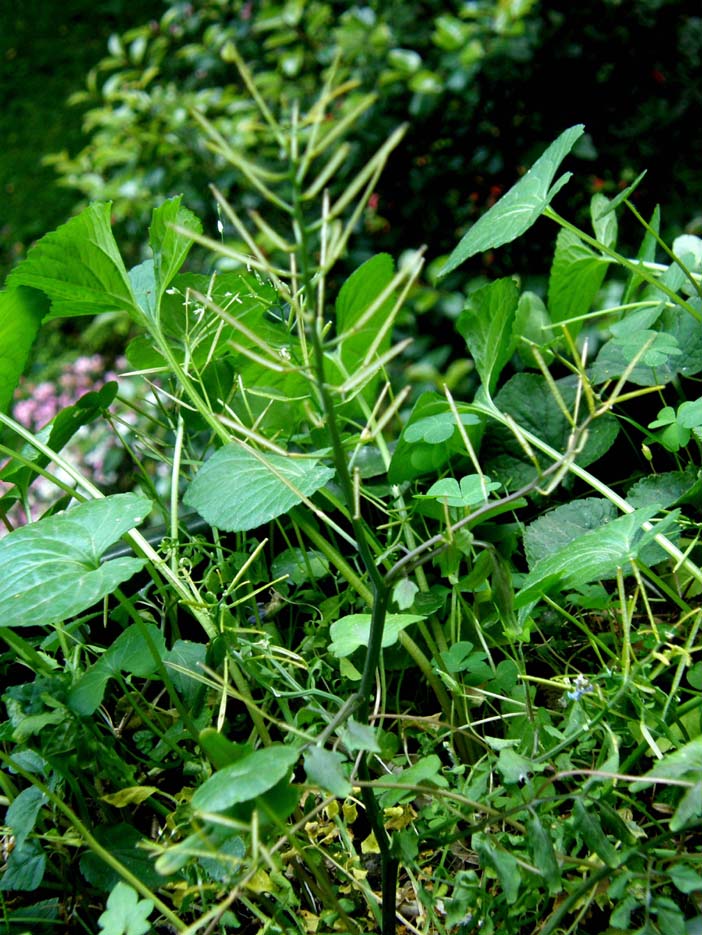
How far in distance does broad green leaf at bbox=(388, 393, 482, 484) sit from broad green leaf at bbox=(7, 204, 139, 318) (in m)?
0.21

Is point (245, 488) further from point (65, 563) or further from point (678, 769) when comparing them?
point (678, 769)

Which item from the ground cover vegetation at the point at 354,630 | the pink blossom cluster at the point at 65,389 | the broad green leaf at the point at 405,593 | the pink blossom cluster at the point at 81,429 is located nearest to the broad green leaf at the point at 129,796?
the ground cover vegetation at the point at 354,630

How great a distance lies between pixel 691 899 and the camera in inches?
17.8

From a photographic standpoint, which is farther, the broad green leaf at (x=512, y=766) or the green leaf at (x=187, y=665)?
the green leaf at (x=187, y=665)

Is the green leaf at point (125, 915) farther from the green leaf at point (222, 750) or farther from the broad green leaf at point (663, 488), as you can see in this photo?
the broad green leaf at point (663, 488)

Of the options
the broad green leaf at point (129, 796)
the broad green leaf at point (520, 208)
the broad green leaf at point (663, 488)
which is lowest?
the broad green leaf at point (663, 488)

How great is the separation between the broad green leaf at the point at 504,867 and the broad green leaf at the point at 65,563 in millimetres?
214

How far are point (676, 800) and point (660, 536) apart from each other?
142mm

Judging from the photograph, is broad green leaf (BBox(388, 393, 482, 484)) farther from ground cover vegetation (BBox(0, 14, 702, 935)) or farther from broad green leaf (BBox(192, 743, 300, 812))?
broad green leaf (BBox(192, 743, 300, 812))

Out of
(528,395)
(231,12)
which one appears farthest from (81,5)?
(528,395)

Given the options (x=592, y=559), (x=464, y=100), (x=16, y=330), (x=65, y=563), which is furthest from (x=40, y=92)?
(x=592, y=559)

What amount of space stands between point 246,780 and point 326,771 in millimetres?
31

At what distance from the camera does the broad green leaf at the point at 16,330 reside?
64 centimetres

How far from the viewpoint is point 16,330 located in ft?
2.13
